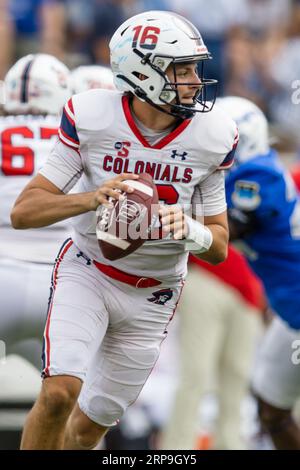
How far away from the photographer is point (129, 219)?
4594 mm

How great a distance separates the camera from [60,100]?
6473mm

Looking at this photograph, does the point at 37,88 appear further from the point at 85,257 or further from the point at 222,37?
the point at 222,37

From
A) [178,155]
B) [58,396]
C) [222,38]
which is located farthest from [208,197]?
[222,38]

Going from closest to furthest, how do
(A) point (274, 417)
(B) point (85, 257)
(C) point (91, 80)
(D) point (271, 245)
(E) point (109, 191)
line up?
(E) point (109, 191) → (B) point (85, 257) → (D) point (271, 245) → (A) point (274, 417) → (C) point (91, 80)

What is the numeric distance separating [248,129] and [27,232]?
138cm

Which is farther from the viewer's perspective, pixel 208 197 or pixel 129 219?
pixel 208 197

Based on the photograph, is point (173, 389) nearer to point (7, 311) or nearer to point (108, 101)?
point (7, 311)

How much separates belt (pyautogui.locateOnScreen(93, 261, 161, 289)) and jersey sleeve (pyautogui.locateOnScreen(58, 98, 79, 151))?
1.76ft

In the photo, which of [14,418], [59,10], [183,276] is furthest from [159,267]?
[59,10]

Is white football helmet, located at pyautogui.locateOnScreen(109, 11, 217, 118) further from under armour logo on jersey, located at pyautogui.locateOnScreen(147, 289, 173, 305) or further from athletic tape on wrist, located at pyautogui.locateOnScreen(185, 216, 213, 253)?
under armour logo on jersey, located at pyautogui.locateOnScreen(147, 289, 173, 305)

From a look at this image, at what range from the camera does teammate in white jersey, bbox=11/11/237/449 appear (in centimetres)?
477

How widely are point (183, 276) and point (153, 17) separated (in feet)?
3.74

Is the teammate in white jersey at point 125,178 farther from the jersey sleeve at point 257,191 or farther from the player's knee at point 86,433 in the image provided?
the jersey sleeve at point 257,191

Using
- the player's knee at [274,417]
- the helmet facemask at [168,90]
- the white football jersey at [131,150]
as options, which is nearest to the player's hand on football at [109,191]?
the white football jersey at [131,150]
